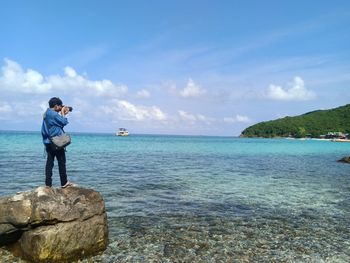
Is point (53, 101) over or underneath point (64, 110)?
over

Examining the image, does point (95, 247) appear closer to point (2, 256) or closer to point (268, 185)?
point (2, 256)

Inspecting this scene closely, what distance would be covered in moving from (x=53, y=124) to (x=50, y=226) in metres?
3.63

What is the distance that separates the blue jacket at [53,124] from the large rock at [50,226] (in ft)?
6.80

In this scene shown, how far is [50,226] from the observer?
10.5 m

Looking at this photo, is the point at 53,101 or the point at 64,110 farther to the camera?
the point at 64,110

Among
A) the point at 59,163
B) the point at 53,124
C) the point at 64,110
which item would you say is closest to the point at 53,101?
the point at 64,110

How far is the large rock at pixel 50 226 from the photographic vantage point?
10219 millimetres

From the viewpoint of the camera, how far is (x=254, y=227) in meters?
14.5

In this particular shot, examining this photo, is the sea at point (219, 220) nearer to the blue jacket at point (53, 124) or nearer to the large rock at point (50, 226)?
the large rock at point (50, 226)

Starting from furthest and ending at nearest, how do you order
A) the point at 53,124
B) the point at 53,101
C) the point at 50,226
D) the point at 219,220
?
the point at 219,220
the point at 53,101
the point at 53,124
the point at 50,226

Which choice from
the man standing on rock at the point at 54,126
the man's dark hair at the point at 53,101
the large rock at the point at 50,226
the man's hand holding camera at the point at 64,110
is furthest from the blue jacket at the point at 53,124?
the large rock at the point at 50,226

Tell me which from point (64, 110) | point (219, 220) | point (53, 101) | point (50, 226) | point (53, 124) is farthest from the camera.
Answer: point (219, 220)

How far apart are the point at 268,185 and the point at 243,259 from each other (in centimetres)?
1757

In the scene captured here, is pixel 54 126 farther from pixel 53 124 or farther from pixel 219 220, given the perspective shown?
pixel 219 220
